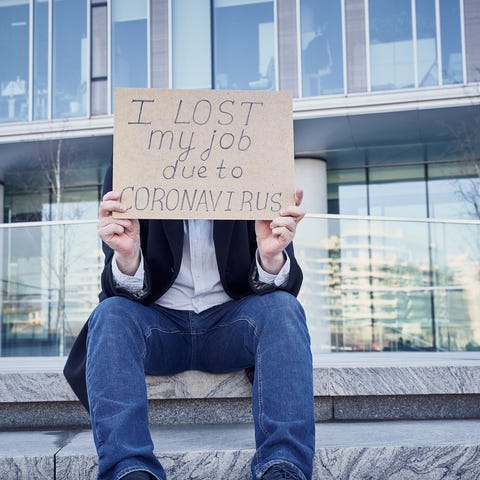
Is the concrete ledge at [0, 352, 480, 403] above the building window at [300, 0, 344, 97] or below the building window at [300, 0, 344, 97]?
below

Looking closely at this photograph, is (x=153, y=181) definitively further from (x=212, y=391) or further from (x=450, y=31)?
(x=450, y=31)

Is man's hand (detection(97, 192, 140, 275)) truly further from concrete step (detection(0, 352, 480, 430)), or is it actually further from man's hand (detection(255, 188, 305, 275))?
concrete step (detection(0, 352, 480, 430))

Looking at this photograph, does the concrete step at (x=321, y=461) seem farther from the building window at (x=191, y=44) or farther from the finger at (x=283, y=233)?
the building window at (x=191, y=44)

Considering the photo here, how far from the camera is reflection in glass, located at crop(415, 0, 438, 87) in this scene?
1086cm

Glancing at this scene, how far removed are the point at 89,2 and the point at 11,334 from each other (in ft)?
27.2

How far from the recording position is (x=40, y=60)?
40.0 ft

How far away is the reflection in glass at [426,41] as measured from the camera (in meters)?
10.9

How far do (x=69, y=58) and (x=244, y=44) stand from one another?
3406 millimetres

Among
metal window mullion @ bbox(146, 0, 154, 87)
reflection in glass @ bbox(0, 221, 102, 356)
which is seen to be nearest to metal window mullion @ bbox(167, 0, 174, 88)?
metal window mullion @ bbox(146, 0, 154, 87)

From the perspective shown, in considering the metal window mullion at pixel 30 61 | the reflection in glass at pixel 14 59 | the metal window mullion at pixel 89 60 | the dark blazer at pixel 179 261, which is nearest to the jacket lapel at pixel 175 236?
the dark blazer at pixel 179 261

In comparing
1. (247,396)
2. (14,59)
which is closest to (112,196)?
(247,396)

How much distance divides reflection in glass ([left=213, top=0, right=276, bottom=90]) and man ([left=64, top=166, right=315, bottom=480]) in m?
9.64

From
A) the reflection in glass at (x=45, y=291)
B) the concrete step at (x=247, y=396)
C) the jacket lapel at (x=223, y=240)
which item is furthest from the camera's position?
the reflection in glass at (x=45, y=291)

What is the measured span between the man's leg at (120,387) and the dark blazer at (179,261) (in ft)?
0.61
